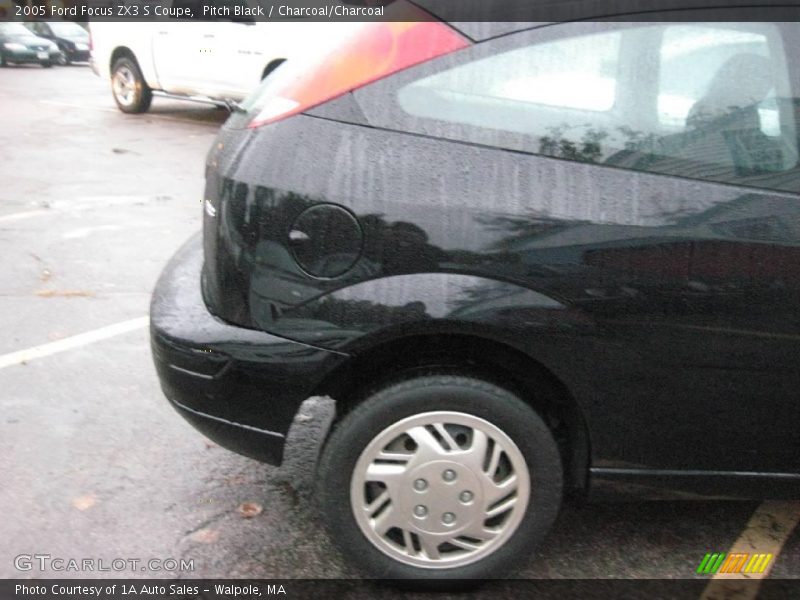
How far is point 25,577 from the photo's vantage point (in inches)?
103

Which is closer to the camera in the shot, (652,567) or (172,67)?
(652,567)

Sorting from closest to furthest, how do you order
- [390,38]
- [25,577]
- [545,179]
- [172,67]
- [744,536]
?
1. [545,179]
2. [390,38]
3. [25,577]
4. [744,536]
5. [172,67]

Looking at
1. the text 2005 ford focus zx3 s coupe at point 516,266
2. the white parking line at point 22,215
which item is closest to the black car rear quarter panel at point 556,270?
the text 2005 ford focus zx3 s coupe at point 516,266

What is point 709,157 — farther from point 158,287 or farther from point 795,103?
point 158,287

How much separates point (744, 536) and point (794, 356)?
2.86 ft

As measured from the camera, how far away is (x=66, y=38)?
26.2 m

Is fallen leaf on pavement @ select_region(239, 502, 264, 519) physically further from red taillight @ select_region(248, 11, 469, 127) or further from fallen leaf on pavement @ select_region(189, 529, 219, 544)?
red taillight @ select_region(248, 11, 469, 127)

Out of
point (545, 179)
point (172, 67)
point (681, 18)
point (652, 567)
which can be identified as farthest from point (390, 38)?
point (172, 67)

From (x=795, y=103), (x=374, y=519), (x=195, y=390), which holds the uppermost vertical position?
(x=795, y=103)

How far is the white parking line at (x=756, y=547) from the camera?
2.61 metres

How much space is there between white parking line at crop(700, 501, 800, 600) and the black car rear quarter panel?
0.53 m

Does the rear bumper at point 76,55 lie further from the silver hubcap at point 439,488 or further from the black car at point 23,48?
the silver hubcap at point 439,488

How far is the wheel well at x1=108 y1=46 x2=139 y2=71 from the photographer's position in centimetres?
1230

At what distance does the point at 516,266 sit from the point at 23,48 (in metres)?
24.5
